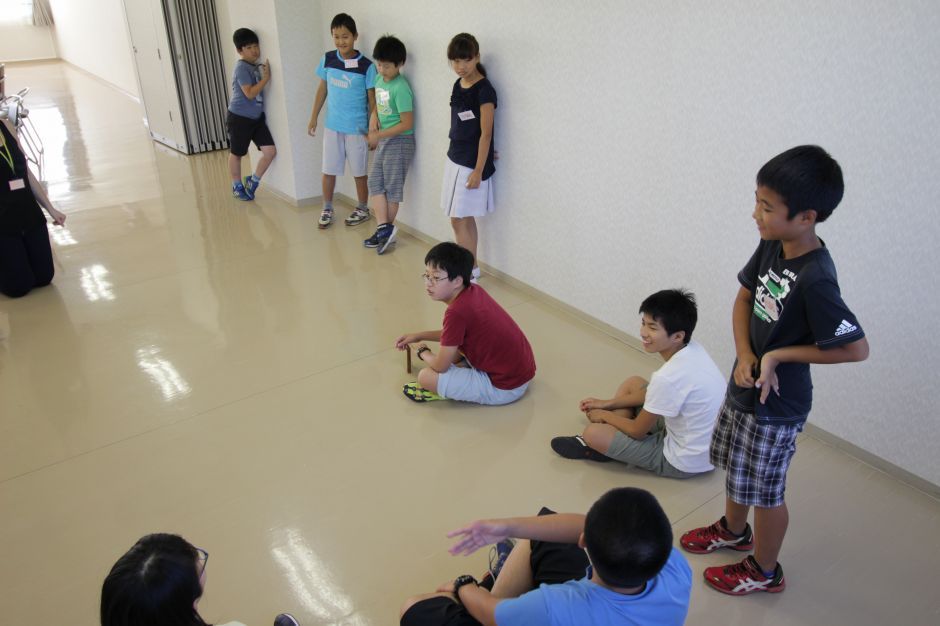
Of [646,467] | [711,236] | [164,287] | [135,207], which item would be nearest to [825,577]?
[646,467]

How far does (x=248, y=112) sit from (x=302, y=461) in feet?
12.1

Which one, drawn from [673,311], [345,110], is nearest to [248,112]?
[345,110]

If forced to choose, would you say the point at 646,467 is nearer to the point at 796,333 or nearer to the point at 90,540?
the point at 796,333

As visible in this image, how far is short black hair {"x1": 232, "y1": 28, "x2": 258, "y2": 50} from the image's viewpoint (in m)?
5.05

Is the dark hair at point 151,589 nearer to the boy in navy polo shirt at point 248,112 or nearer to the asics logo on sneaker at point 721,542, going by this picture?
the asics logo on sneaker at point 721,542

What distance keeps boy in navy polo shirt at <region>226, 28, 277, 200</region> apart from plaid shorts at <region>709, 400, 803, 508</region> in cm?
450

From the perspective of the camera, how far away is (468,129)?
148 inches

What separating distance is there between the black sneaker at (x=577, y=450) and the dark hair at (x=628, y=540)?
1278mm

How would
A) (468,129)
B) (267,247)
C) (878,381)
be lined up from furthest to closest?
(267,247)
(468,129)
(878,381)

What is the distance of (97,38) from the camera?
10438mm

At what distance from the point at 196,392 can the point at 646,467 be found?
76.5 inches

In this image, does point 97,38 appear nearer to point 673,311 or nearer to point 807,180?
point 673,311

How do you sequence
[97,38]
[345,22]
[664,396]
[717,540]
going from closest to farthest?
[717,540]
[664,396]
[345,22]
[97,38]

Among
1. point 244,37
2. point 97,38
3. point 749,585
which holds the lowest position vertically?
point 749,585
